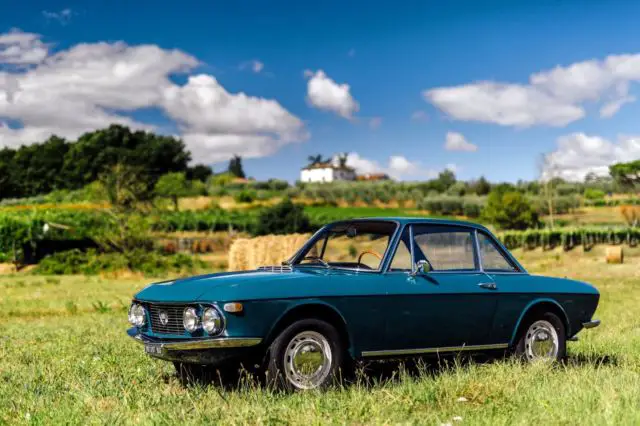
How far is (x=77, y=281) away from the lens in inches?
1198

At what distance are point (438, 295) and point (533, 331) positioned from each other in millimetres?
1491

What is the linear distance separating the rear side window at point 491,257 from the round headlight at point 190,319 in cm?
320

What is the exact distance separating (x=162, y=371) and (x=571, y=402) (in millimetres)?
4132

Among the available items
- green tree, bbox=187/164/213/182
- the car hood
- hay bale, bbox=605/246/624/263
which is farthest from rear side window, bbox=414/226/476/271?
green tree, bbox=187/164/213/182

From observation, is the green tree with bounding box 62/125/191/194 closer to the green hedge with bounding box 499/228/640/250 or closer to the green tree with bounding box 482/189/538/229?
the green tree with bounding box 482/189/538/229

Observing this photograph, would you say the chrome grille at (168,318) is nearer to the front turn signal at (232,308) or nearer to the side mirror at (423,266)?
the front turn signal at (232,308)

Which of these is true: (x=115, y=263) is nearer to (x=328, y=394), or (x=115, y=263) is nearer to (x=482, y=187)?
(x=328, y=394)

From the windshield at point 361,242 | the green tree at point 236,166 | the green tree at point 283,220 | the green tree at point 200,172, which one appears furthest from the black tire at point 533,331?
the green tree at point 236,166

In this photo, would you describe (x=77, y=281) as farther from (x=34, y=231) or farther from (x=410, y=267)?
(x=410, y=267)

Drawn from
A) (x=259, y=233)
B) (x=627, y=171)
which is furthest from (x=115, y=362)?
(x=627, y=171)

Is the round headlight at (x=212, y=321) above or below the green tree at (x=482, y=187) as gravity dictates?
below

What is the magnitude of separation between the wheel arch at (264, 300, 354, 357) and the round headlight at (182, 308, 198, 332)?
1.98ft

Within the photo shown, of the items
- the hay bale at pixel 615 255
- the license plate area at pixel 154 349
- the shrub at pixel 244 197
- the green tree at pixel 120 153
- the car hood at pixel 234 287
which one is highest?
the green tree at pixel 120 153

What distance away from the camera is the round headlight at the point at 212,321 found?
242 inches
